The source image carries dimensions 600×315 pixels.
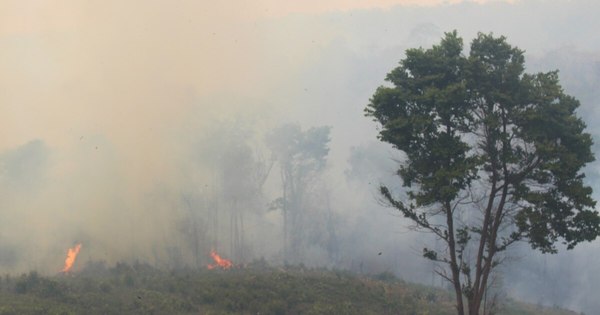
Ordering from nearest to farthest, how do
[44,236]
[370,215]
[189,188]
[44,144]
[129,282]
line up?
1. [129,282]
2. [44,236]
3. [44,144]
4. [189,188]
5. [370,215]

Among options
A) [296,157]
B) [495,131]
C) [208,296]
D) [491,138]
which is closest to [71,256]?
[208,296]

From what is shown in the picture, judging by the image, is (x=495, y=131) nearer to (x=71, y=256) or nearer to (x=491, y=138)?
(x=491, y=138)

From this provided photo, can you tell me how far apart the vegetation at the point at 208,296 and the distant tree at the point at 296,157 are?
3516cm

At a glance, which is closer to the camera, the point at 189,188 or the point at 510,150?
the point at 510,150

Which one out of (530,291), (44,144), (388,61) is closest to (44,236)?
(44,144)

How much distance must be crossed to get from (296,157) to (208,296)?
47.1m

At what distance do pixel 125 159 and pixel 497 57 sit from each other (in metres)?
66.7

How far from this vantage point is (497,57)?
24422 millimetres

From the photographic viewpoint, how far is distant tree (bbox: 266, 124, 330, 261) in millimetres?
80062

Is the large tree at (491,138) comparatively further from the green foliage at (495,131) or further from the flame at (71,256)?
the flame at (71,256)

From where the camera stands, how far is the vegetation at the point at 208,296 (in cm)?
3378

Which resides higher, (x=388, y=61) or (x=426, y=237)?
(x=388, y=61)

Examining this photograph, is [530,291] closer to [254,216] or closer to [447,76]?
[254,216]

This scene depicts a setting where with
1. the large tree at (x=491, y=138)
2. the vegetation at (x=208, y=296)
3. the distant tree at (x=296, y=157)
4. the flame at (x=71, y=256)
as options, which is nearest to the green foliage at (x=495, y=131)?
the large tree at (x=491, y=138)
